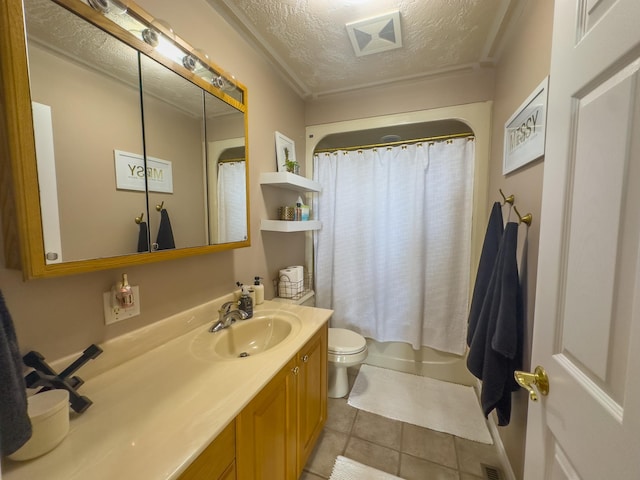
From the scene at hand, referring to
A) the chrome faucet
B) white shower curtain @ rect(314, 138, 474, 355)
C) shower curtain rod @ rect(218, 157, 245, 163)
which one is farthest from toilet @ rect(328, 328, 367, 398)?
shower curtain rod @ rect(218, 157, 245, 163)

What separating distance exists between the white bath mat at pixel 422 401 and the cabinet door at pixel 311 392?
561mm

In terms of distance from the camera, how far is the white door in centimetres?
42

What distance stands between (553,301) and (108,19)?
5.29 feet

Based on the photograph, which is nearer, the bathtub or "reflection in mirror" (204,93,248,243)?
"reflection in mirror" (204,93,248,243)

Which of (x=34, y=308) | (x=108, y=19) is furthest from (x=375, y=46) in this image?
(x=34, y=308)

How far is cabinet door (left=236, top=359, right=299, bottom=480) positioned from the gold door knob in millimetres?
789

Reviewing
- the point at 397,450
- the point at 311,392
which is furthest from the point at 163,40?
the point at 397,450

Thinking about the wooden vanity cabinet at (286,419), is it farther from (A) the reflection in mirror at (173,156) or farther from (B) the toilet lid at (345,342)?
(A) the reflection in mirror at (173,156)

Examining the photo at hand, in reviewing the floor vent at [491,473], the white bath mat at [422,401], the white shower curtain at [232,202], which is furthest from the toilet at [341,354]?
the floor vent at [491,473]

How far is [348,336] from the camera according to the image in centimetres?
200

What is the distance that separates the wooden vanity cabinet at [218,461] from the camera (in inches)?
23.3

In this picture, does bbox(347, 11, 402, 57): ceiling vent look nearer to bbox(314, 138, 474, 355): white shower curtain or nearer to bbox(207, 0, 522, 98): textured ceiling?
bbox(207, 0, 522, 98): textured ceiling

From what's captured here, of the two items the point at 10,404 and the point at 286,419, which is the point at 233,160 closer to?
the point at 10,404

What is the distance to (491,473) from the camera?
4.39 feet
